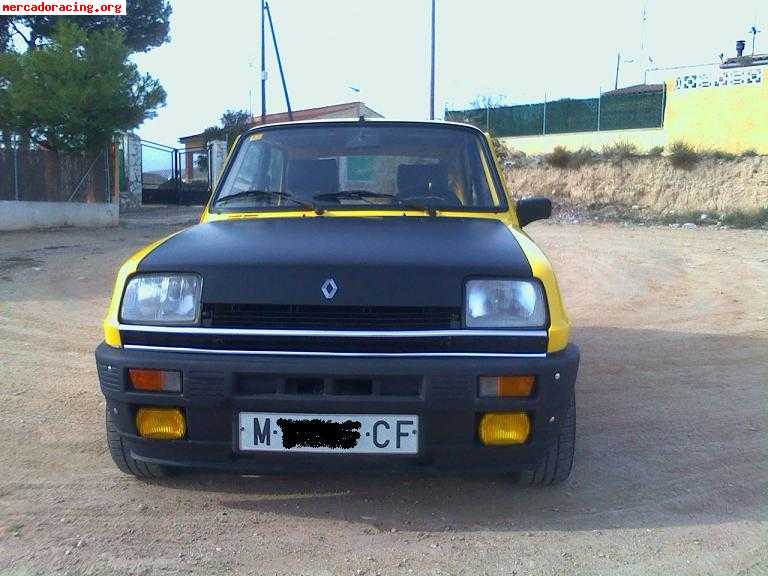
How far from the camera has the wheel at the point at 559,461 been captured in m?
3.20

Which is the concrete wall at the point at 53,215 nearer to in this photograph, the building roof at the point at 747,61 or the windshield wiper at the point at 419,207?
the windshield wiper at the point at 419,207

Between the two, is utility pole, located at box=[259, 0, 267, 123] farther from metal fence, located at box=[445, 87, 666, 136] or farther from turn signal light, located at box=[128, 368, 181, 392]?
turn signal light, located at box=[128, 368, 181, 392]

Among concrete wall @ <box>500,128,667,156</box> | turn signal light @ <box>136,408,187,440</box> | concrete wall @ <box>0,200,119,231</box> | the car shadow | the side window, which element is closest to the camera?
turn signal light @ <box>136,408,187,440</box>

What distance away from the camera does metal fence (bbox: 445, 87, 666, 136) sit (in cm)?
2592

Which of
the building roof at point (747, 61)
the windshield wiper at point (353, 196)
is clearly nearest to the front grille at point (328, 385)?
the windshield wiper at point (353, 196)

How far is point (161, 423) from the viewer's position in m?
2.88

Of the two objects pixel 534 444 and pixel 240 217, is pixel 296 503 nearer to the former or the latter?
pixel 534 444

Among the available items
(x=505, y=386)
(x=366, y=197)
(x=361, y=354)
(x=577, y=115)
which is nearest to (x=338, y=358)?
(x=361, y=354)

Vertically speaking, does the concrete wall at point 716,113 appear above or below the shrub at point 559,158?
above

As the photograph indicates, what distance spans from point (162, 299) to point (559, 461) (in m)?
1.77

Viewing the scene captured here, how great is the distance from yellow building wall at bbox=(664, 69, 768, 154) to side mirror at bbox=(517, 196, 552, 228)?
20.9 meters

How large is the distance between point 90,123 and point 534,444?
51.7 ft

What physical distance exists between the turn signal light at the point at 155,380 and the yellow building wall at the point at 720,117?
23.1 metres

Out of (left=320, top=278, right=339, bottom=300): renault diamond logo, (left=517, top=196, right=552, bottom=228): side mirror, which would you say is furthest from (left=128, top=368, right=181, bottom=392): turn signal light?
(left=517, top=196, right=552, bottom=228): side mirror
